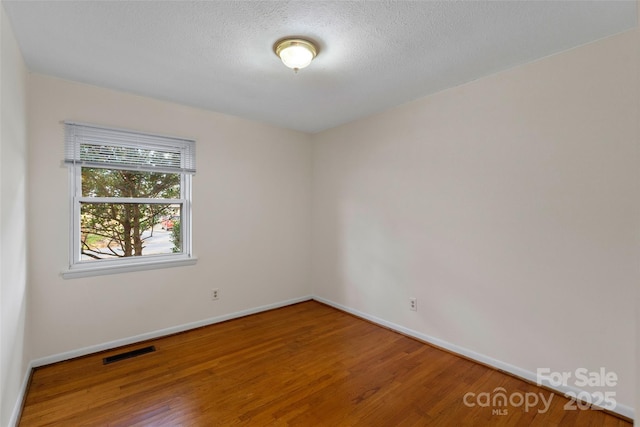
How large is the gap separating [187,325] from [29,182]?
1955 millimetres

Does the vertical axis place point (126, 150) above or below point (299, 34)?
below

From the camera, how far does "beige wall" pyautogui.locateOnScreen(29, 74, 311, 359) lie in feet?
8.38

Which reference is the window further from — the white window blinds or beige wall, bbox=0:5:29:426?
beige wall, bbox=0:5:29:426

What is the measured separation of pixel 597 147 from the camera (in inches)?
78.7

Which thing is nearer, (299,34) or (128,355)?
(299,34)

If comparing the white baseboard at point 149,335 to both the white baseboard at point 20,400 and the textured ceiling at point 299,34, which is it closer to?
the white baseboard at point 20,400

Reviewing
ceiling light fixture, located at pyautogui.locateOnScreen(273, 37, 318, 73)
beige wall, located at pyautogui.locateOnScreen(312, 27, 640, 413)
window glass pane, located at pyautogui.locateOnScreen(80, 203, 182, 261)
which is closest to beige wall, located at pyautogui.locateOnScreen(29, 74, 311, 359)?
window glass pane, located at pyautogui.locateOnScreen(80, 203, 182, 261)

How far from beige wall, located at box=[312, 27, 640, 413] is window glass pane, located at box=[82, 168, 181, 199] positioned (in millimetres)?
2206

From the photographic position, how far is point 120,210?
9.80 feet

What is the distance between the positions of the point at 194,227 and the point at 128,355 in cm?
134

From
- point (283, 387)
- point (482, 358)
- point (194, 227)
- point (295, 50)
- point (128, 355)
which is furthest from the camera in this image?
point (194, 227)

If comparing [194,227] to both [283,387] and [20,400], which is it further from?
[283,387]

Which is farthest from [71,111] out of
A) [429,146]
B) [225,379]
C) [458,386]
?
[458,386]

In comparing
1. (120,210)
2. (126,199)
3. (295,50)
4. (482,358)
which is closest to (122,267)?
(120,210)
